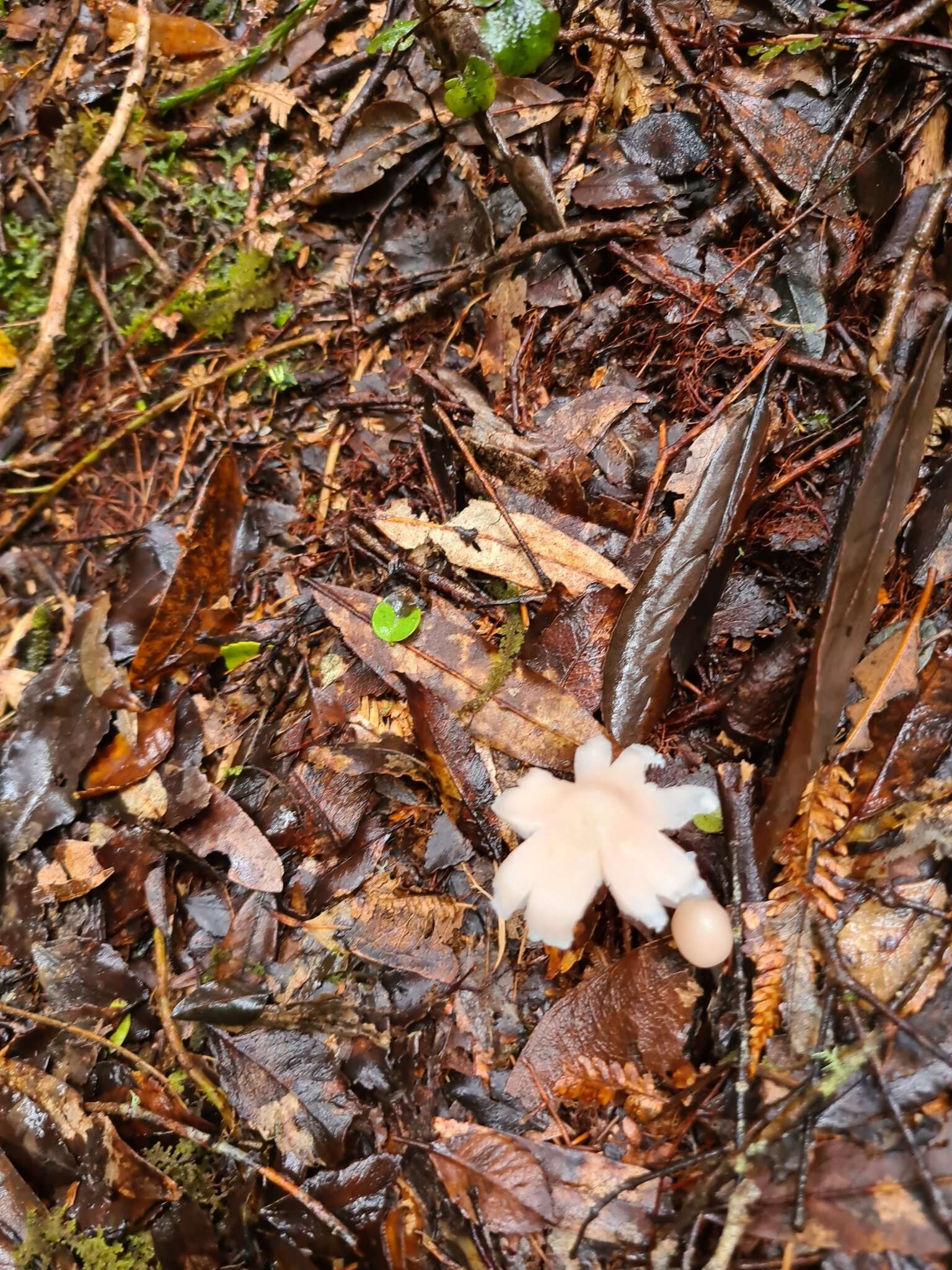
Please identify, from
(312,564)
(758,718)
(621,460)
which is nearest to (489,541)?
(621,460)

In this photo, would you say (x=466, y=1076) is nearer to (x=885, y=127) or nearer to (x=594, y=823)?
(x=594, y=823)

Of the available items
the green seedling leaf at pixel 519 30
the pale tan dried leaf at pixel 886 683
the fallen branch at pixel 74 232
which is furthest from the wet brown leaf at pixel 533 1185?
the fallen branch at pixel 74 232

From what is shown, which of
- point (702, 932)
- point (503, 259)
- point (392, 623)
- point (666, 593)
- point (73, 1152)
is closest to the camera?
point (702, 932)

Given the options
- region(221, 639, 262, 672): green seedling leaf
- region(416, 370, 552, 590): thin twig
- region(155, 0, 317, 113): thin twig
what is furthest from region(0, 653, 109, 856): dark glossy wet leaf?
region(155, 0, 317, 113): thin twig

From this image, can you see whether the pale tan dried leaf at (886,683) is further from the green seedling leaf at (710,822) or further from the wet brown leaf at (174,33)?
the wet brown leaf at (174,33)

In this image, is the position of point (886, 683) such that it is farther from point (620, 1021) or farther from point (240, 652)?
point (240, 652)

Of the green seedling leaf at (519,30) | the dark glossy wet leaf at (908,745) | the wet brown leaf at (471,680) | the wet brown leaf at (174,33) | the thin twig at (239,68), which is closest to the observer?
the dark glossy wet leaf at (908,745)

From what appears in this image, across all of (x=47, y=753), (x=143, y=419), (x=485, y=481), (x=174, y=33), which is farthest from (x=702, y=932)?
(x=174, y=33)
